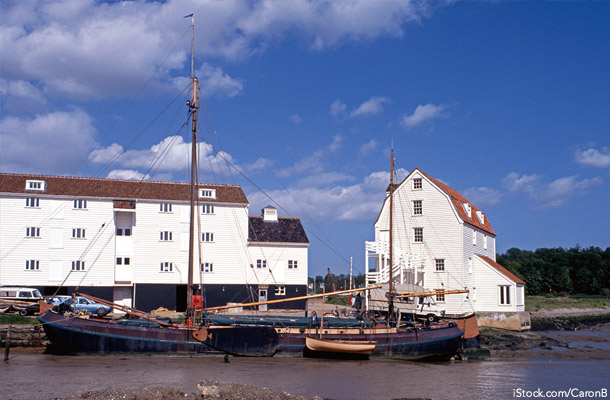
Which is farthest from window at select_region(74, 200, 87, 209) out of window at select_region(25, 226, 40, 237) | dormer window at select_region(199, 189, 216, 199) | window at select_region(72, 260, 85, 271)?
dormer window at select_region(199, 189, 216, 199)

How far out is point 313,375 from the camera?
83.2 ft

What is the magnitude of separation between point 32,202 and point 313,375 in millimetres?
31925

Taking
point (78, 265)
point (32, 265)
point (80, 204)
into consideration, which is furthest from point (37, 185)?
point (78, 265)

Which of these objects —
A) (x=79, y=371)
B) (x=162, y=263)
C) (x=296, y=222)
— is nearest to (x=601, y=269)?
(x=296, y=222)

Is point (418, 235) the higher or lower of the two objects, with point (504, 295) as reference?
higher

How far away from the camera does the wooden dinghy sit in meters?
30.1

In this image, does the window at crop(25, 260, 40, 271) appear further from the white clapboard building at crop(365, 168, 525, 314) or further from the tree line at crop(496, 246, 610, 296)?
the tree line at crop(496, 246, 610, 296)

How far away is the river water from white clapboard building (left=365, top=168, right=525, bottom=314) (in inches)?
645

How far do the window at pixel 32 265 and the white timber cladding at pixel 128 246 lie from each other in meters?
0.17

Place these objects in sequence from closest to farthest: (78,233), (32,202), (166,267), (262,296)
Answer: (32,202) < (78,233) < (166,267) < (262,296)

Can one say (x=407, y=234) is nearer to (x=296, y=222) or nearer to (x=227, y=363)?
(x=296, y=222)

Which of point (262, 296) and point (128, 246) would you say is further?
point (262, 296)

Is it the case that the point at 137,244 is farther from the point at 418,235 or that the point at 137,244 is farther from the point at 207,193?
the point at 418,235

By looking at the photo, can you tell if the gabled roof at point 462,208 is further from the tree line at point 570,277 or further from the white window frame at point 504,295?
the tree line at point 570,277
